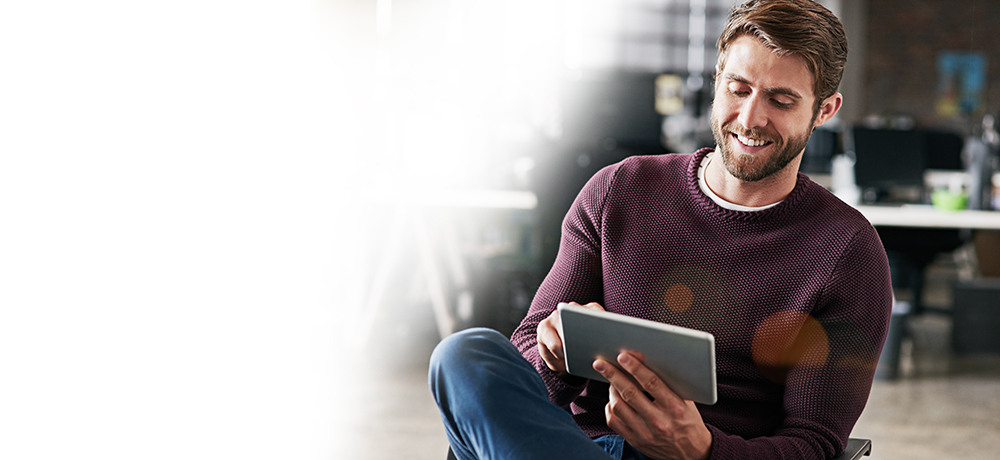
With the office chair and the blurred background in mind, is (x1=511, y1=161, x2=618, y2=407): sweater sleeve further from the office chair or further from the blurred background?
the blurred background

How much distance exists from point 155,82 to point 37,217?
2.45ft

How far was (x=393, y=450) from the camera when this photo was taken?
2.32m

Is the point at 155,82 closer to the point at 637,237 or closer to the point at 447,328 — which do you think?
the point at 447,328

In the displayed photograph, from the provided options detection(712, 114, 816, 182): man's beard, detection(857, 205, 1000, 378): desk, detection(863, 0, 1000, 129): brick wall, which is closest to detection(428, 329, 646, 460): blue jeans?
detection(712, 114, 816, 182): man's beard

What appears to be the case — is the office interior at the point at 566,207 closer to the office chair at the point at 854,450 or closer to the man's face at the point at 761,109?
the man's face at the point at 761,109

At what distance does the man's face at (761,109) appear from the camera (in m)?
1.11

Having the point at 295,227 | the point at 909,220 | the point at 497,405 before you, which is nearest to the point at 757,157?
the point at 497,405

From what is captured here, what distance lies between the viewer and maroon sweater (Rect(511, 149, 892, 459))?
107 cm

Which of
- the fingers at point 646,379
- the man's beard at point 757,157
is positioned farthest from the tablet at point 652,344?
the man's beard at point 757,157

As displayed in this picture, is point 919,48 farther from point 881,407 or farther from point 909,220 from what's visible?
point 881,407

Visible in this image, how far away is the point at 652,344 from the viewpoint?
90 centimetres

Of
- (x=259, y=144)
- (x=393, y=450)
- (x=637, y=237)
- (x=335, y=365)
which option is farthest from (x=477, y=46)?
(x=637, y=237)

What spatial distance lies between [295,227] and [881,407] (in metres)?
2.67

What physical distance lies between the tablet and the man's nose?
39cm
